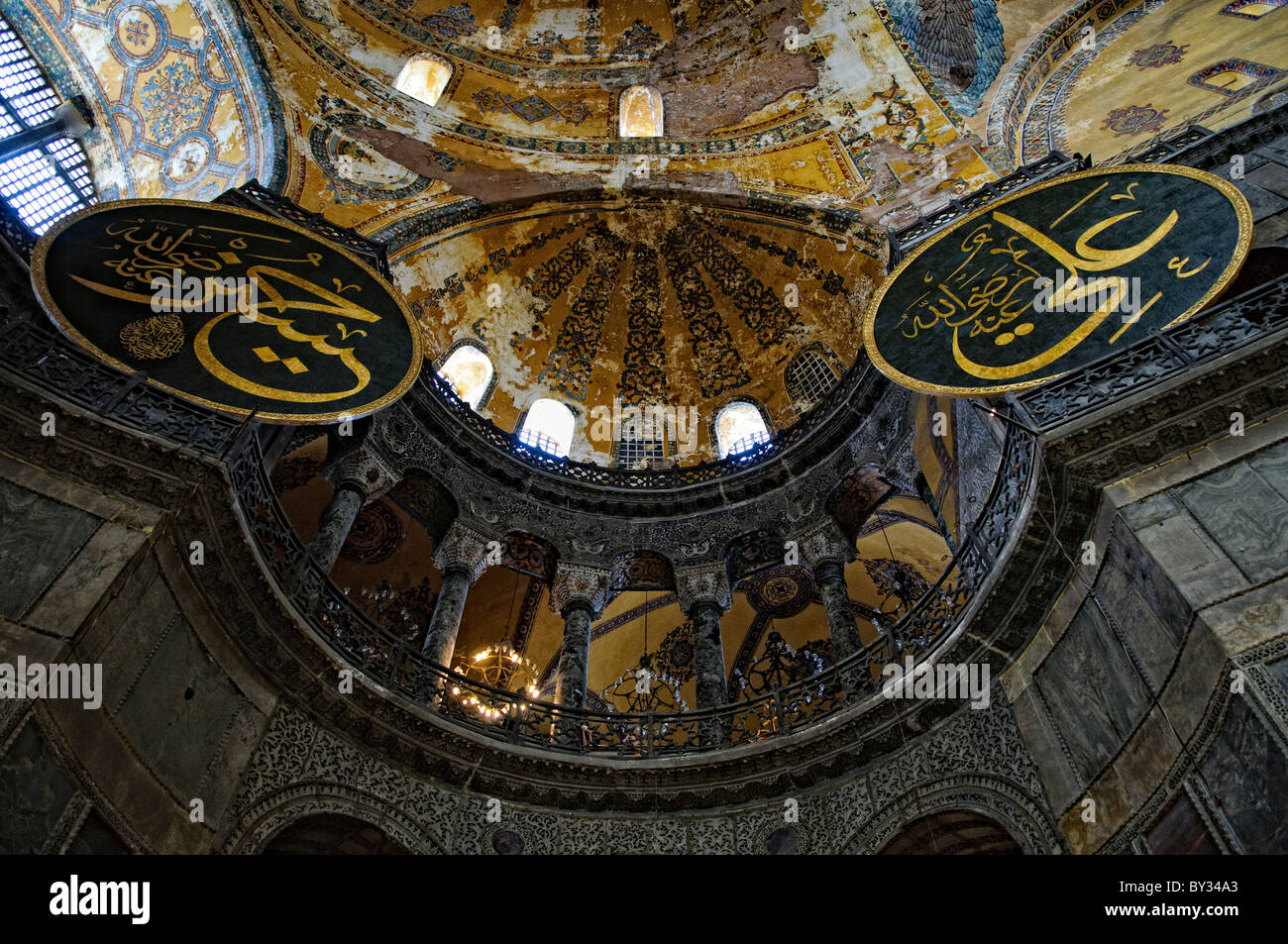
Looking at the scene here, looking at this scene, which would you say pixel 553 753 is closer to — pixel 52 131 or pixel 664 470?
pixel 664 470

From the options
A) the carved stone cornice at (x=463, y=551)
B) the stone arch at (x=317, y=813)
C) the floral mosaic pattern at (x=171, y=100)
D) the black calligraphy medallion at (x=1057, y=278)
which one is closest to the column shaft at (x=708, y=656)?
the carved stone cornice at (x=463, y=551)

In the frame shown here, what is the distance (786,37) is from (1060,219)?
750 centimetres

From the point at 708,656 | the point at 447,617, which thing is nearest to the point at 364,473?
the point at 447,617

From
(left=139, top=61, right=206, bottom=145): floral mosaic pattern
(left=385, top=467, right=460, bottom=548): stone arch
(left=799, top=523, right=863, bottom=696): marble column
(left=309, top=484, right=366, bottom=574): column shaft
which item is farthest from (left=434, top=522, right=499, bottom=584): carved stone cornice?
(left=139, top=61, right=206, bottom=145): floral mosaic pattern

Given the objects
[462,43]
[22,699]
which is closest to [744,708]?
[22,699]

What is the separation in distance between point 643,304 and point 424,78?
5044 mm

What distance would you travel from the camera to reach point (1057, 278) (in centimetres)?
786

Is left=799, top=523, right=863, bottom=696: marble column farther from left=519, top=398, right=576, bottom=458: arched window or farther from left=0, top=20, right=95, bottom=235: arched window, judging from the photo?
left=0, top=20, right=95, bottom=235: arched window

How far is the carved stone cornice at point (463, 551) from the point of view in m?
10.2

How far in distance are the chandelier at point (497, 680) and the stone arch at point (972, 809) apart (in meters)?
3.23

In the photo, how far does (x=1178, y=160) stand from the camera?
29.8 feet

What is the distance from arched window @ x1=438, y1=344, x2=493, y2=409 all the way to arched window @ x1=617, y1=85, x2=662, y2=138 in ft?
14.9

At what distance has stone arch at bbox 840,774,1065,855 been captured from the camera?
18.9ft
